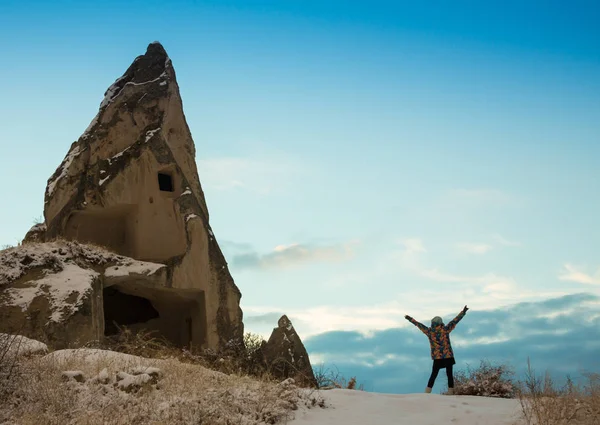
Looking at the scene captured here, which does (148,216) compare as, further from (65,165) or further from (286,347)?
(286,347)

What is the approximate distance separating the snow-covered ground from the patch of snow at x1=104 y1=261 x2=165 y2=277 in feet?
36.6

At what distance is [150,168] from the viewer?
23.5m

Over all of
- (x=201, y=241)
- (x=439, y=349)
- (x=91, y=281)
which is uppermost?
(x=201, y=241)

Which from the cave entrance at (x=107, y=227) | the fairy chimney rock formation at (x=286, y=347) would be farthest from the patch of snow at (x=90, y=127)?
the fairy chimney rock formation at (x=286, y=347)

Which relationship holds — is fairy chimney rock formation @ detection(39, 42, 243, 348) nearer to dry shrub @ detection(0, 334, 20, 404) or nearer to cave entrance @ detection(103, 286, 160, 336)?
cave entrance @ detection(103, 286, 160, 336)

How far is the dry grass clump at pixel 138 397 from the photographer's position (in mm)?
7875

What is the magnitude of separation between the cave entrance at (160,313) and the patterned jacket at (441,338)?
34.2 feet

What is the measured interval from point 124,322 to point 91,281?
632cm

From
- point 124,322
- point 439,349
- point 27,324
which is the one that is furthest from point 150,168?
point 439,349

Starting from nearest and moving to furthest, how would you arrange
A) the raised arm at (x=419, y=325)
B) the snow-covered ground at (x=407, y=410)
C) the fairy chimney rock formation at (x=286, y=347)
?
the snow-covered ground at (x=407, y=410)
the raised arm at (x=419, y=325)
the fairy chimney rock formation at (x=286, y=347)

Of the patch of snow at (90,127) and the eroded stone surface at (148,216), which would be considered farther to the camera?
the patch of snow at (90,127)

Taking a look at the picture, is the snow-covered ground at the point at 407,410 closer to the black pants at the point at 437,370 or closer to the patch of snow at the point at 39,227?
the black pants at the point at 437,370

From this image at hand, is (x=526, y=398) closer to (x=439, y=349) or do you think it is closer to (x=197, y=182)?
(x=439, y=349)

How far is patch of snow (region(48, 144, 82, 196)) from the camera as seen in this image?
24.0 metres
